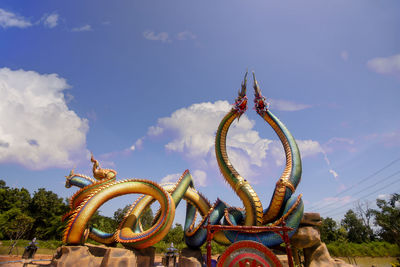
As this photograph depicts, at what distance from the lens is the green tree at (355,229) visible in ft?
116

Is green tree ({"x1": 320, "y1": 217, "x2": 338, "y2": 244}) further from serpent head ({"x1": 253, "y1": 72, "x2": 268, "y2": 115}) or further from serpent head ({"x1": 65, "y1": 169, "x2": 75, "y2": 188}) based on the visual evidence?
serpent head ({"x1": 65, "y1": 169, "x2": 75, "y2": 188})

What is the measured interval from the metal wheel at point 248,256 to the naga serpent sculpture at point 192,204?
11.9 ft

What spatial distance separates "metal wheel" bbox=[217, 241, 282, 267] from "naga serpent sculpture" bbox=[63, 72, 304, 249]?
3.62m

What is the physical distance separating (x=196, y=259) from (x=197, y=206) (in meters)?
2.65

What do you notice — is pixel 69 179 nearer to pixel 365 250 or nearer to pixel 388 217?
pixel 365 250

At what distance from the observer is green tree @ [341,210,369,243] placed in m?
35.2

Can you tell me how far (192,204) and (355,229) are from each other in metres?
37.5

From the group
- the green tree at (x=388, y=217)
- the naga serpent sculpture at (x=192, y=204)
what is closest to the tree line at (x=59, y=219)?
the green tree at (x=388, y=217)

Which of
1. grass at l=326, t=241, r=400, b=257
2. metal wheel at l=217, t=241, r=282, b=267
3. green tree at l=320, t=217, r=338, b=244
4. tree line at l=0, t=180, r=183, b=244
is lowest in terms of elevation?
grass at l=326, t=241, r=400, b=257

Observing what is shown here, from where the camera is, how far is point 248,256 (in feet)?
15.8

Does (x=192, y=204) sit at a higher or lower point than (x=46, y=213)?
lower

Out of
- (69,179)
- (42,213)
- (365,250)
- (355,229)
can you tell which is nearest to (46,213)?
(42,213)

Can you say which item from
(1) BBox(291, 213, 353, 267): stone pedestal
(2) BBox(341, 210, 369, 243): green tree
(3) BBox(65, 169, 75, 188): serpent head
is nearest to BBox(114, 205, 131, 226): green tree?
(3) BBox(65, 169, 75, 188): serpent head

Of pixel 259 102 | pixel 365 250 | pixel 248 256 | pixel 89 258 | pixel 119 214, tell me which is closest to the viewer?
pixel 248 256
